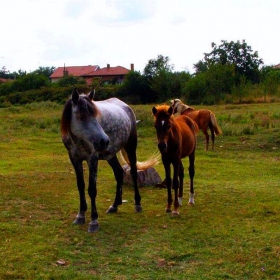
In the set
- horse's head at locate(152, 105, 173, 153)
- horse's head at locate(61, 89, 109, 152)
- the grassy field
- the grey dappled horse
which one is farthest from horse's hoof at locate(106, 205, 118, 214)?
horse's head at locate(61, 89, 109, 152)

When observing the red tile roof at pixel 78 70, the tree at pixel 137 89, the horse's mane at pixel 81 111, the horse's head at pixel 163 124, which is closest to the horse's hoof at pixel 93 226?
the horse's mane at pixel 81 111

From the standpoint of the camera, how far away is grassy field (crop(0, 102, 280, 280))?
4.73 m

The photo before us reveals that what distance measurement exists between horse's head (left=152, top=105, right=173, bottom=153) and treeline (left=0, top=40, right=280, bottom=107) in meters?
26.2

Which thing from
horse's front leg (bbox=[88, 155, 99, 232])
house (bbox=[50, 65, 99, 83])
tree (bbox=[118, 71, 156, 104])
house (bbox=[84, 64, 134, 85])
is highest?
house (bbox=[50, 65, 99, 83])

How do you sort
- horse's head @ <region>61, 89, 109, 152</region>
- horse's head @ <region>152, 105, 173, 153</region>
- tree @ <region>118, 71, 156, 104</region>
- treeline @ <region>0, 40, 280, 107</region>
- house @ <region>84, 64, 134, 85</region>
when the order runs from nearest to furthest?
horse's head @ <region>61, 89, 109, 152</region>, horse's head @ <region>152, 105, 173, 153</region>, treeline @ <region>0, 40, 280, 107</region>, tree @ <region>118, 71, 156, 104</region>, house @ <region>84, 64, 134, 85</region>

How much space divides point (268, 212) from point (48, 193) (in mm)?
3966

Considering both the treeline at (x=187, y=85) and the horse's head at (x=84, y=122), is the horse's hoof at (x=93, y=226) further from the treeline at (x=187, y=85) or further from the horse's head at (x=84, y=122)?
the treeline at (x=187, y=85)

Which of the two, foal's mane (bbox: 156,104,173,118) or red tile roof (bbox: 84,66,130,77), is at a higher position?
red tile roof (bbox: 84,66,130,77)

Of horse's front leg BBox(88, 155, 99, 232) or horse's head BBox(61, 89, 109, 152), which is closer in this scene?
horse's head BBox(61, 89, 109, 152)

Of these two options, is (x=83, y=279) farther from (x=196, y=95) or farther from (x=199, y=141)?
(x=196, y=95)

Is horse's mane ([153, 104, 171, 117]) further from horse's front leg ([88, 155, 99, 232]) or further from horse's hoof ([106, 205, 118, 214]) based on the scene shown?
horse's hoof ([106, 205, 118, 214])

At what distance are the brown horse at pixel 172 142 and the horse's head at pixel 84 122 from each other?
3.26 feet

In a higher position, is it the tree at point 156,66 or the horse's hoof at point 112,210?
the tree at point 156,66

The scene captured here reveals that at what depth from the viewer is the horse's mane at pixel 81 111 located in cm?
593
